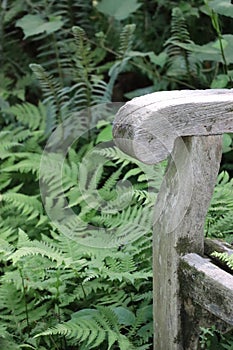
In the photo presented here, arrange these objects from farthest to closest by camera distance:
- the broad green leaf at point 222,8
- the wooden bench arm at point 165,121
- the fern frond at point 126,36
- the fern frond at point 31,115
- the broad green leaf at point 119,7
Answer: the fern frond at point 31,115 < the broad green leaf at point 119,7 < the fern frond at point 126,36 < the broad green leaf at point 222,8 < the wooden bench arm at point 165,121

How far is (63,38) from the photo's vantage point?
13.4 ft

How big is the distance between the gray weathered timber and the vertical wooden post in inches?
1.3

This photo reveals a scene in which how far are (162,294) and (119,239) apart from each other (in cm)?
42

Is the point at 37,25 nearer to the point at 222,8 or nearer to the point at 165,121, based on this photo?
the point at 222,8

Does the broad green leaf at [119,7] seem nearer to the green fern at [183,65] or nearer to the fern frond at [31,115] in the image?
the green fern at [183,65]

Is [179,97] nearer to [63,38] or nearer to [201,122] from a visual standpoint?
[201,122]

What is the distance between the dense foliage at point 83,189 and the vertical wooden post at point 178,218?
0.55 feet

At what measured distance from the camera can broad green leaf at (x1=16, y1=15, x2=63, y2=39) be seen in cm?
339

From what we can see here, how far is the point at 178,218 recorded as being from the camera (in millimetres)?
1687

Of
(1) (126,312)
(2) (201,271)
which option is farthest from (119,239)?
(2) (201,271)

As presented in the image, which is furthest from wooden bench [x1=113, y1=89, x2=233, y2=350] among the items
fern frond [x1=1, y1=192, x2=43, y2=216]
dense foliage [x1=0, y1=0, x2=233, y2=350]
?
fern frond [x1=1, y1=192, x2=43, y2=216]

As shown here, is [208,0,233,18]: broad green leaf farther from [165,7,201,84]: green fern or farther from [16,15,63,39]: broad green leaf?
[16,15,63,39]: broad green leaf

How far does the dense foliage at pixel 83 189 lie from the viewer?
208 centimetres

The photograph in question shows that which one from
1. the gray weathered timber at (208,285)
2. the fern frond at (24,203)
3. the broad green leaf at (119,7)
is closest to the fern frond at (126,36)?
the broad green leaf at (119,7)
